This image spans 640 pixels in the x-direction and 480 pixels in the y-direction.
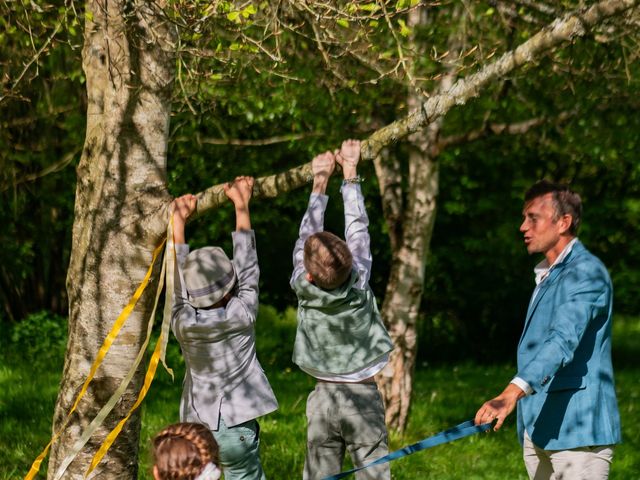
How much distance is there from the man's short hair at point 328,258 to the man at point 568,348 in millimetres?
840

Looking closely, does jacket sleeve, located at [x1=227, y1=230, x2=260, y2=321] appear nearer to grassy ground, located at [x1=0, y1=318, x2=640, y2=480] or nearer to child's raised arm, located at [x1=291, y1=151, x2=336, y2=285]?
child's raised arm, located at [x1=291, y1=151, x2=336, y2=285]

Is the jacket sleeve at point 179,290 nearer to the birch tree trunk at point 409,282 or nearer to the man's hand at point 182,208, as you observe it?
the man's hand at point 182,208

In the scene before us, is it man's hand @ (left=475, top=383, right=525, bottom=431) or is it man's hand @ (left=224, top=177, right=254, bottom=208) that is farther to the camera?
man's hand @ (left=224, top=177, right=254, bottom=208)

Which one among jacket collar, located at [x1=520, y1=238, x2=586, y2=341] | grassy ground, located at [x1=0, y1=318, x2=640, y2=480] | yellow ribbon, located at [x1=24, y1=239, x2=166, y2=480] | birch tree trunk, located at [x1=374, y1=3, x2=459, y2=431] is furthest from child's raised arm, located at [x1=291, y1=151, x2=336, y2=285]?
birch tree trunk, located at [x1=374, y1=3, x2=459, y2=431]

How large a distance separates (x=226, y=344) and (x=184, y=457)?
1206 millimetres

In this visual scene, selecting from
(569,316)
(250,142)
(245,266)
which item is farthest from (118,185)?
(250,142)

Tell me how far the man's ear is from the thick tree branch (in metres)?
0.75

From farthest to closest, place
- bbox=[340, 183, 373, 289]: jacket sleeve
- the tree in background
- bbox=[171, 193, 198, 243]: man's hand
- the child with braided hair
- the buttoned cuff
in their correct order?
1. the tree in background
2. bbox=[171, 193, 198, 243]: man's hand
3. bbox=[340, 183, 373, 289]: jacket sleeve
4. the buttoned cuff
5. the child with braided hair

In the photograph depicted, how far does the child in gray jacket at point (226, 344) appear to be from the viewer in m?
4.56

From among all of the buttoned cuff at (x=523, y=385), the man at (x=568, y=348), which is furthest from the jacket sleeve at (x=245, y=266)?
the buttoned cuff at (x=523, y=385)

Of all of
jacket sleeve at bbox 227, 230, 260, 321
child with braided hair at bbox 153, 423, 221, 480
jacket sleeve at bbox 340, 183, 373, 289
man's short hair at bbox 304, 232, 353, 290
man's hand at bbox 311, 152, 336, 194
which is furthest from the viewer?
jacket sleeve at bbox 340, 183, 373, 289

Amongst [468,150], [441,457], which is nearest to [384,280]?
[468,150]

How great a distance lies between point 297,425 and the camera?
862 cm

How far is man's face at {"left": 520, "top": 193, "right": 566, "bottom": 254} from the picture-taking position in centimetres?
424
